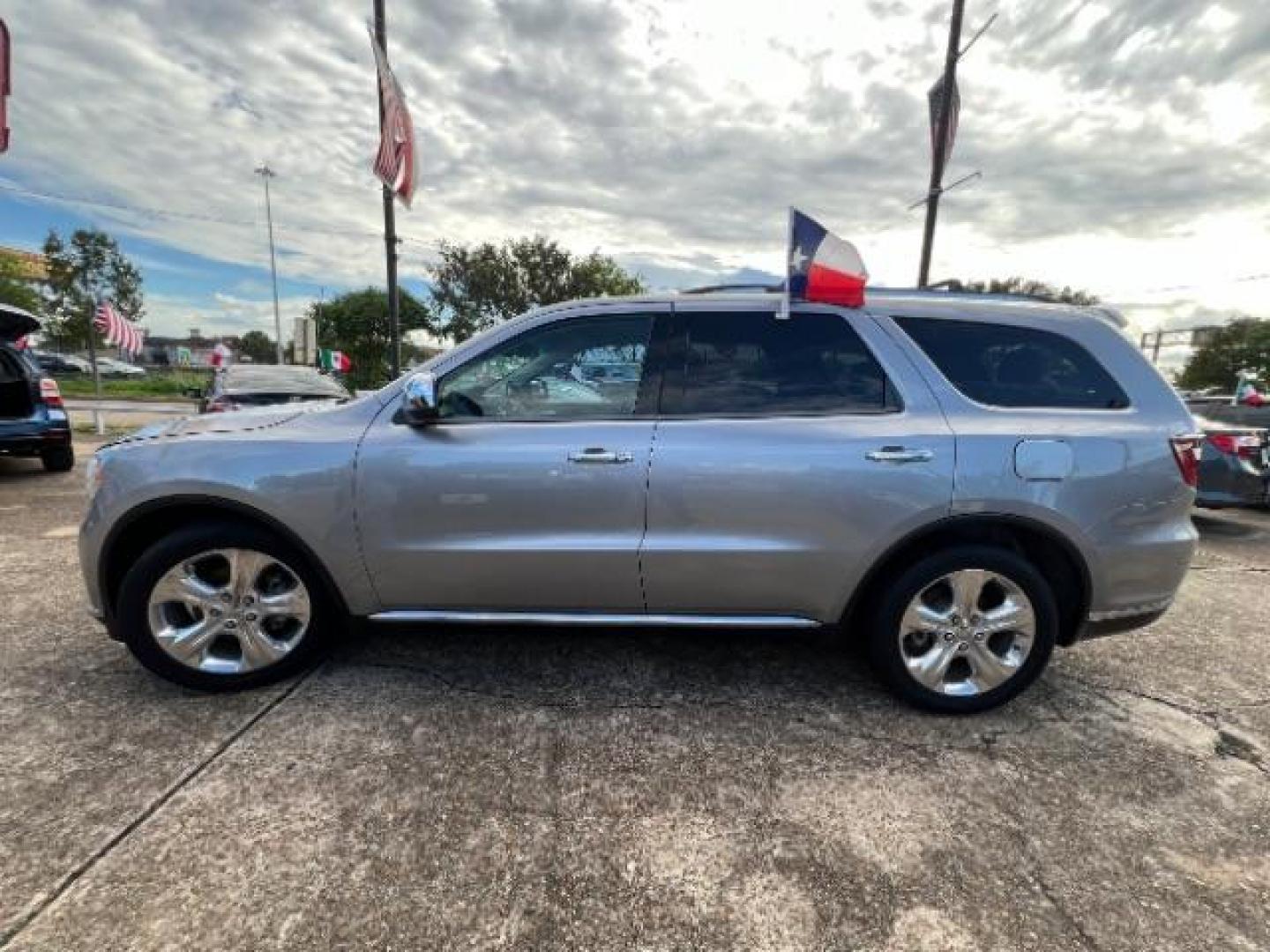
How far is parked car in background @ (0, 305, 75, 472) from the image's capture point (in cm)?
700

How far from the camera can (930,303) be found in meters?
2.89

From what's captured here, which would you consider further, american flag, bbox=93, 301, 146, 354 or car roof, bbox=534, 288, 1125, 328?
american flag, bbox=93, 301, 146, 354

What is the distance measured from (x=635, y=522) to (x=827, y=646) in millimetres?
1417

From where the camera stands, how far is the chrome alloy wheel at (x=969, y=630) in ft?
9.07

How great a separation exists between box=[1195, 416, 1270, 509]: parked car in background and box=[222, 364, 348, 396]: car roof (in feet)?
29.5

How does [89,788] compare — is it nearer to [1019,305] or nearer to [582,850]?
[582,850]

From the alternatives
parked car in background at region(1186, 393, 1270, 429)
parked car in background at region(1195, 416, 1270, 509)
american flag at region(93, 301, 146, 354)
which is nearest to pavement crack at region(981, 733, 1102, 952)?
parked car in background at region(1195, 416, 1270, 509)

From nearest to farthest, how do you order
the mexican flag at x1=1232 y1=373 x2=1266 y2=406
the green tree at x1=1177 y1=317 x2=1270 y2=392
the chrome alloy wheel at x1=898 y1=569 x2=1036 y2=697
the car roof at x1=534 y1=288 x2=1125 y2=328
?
the chrome alloy wheel at x1=898 y1=569 x2=1036 y2=697 → the car roof at x1=534 y1=288 x2=1125 y2=328 → the mexican flag at x1=1232 y1=373 x2=1266 y2=406 → the green tree at x1=1177 y1=317 x2=1270 y2=392

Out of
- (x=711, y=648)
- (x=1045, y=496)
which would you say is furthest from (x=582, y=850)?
(x=1045, y=496)

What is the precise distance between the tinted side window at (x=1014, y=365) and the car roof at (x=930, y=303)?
6 cm

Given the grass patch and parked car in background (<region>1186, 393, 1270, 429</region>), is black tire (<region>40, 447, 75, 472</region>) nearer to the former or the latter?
parked car in background (<region>1186, 393, 1270, 429</region>)

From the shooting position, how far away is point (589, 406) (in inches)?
112

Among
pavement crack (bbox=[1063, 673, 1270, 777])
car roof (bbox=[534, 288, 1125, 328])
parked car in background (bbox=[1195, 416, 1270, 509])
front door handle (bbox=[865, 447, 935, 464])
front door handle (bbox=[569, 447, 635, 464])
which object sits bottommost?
pavement crack (bbox=[1063, 673, 1270, 777])

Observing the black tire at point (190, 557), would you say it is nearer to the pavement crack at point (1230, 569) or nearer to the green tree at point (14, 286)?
the pavement crack at point (1230, 569)
